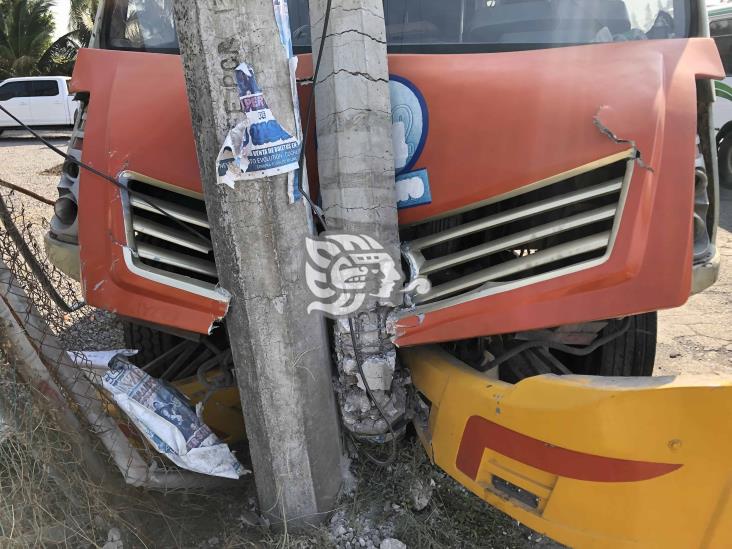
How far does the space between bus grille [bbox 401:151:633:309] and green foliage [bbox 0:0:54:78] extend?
26591 millimetres

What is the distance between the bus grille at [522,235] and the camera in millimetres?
1865

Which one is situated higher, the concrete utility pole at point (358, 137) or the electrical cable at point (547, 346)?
the concrete utility pole at point (358, 137)

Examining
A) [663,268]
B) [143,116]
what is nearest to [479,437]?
[663,268]

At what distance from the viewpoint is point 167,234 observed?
2.17 m

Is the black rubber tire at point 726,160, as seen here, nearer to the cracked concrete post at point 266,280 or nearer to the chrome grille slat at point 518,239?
the chrome grille slat at point 518,239

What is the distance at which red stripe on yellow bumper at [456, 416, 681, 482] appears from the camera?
178 centimetres

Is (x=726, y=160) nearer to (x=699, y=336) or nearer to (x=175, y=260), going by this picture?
(x=699, y=336)

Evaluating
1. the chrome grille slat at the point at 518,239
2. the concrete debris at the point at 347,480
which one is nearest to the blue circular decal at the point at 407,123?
the chrome grille slat at the point at 518,239

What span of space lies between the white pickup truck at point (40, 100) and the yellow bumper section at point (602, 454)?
19.1m

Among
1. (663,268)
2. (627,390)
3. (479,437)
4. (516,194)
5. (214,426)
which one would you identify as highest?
(516,194)

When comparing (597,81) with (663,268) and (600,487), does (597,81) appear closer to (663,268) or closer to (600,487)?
(663,268)

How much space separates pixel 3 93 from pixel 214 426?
19.8 metres

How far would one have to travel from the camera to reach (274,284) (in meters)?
1.90

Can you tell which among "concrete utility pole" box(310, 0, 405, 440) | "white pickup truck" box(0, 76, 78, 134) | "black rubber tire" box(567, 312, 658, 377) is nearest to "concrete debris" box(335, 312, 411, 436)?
"concrete utility pole" box(310, 0, 405, 440)
